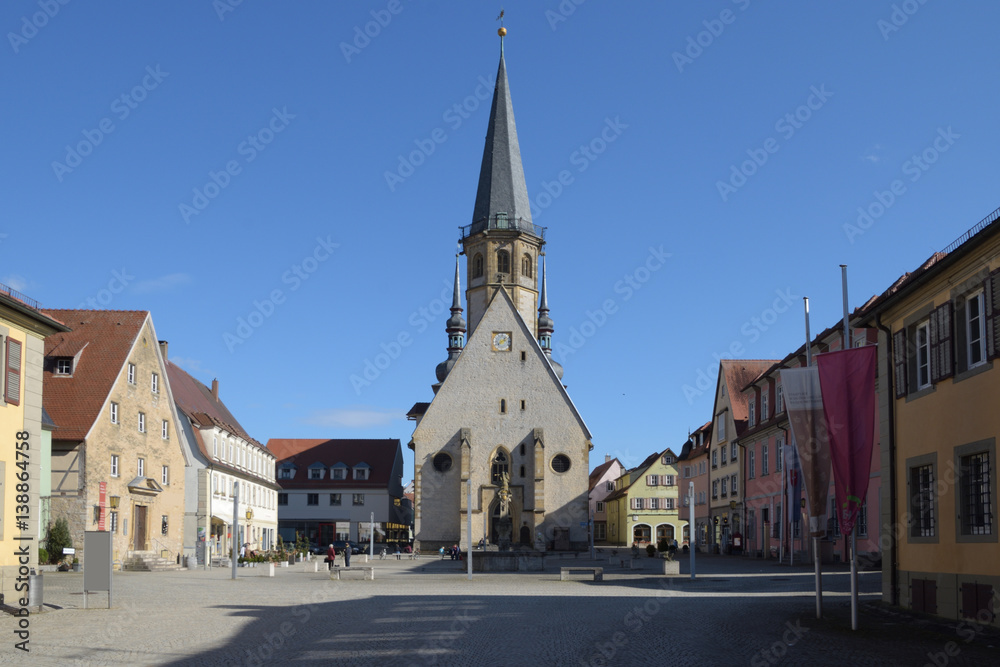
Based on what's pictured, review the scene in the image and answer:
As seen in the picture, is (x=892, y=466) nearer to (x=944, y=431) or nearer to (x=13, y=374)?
(x=944, y=431)

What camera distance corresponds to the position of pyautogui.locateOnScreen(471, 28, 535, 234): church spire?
303 ft

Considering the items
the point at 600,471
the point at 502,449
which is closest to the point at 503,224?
the point at 502,449

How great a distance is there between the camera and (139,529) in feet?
153

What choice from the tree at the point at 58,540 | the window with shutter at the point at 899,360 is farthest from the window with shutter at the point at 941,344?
the tree at the point at 58,540

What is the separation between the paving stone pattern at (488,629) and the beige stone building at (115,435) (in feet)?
41.6

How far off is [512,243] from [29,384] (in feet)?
231

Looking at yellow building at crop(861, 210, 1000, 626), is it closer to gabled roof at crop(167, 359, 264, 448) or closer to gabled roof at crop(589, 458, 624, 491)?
gabled roof at crop(167, 359, 264, 448)

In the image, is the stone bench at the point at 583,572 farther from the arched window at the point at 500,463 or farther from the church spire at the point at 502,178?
the church spire at the point at 502,178

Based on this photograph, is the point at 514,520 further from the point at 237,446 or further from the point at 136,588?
the point at 136,588

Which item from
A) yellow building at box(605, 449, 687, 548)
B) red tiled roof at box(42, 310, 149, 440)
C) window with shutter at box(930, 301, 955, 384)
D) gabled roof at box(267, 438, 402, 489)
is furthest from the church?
window with shutter at box(930, 301, 955, 384)

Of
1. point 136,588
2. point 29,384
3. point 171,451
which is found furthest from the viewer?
point 171,451

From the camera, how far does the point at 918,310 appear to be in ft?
67.1

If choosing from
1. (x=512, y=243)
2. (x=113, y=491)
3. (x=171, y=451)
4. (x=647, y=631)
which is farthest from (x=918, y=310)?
(x=512, y=243)

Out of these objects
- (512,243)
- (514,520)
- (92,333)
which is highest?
(512,243)
